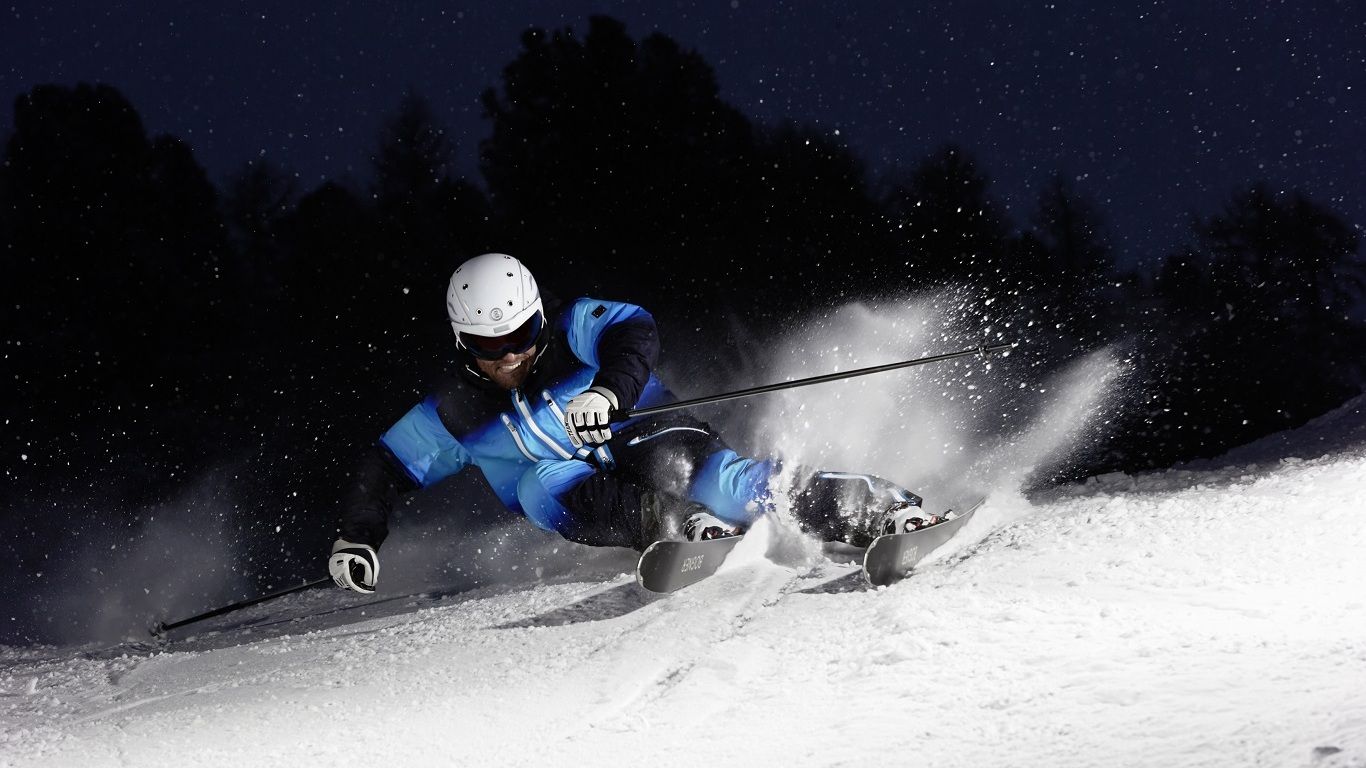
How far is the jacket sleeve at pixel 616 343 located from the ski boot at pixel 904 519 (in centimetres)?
124

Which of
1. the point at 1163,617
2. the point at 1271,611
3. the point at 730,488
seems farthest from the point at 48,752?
the point at 1271,611

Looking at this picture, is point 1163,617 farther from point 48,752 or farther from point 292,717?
point 48,752

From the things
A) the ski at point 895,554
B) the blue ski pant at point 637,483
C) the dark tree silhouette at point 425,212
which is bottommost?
the ski at point 895,554

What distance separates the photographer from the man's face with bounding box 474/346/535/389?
478cm

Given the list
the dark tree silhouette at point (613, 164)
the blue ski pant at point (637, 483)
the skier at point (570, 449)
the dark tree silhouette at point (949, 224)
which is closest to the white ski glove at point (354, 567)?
the skier at point (570, 449)

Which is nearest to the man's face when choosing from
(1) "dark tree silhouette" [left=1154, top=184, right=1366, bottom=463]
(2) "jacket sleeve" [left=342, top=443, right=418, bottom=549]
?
(2) "jacket sleeve" [left=342, top=443, right=418, bottom=549]

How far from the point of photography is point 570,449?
507 centimetres

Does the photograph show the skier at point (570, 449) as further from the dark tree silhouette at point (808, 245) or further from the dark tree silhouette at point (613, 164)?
the dark tree silhouette at point (808, 245)

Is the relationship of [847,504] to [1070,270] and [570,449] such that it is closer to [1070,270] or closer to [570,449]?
[570,449]

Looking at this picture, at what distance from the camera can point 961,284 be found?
20828 mm

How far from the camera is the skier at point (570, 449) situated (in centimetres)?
460

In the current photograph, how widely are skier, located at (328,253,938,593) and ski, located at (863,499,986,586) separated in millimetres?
238

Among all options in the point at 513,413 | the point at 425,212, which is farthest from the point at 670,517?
the point at 425,212

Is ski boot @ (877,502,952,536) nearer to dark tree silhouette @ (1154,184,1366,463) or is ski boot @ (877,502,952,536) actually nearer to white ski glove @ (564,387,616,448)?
white ski glove @ (564,387,616,448)
